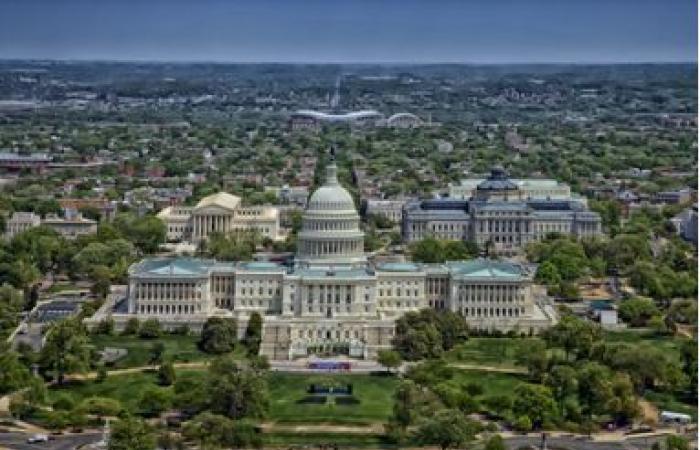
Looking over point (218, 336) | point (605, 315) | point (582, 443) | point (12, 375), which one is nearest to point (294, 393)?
point (218, 336)

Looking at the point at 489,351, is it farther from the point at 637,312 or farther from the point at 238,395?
the point at 238,395

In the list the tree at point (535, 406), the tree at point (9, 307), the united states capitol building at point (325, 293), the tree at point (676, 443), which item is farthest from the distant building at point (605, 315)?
the tree at point (9, 307)

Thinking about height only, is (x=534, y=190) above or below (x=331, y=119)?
above

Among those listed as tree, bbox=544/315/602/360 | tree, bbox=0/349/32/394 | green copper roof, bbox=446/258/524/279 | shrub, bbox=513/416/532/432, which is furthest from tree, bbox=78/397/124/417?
green copper roof, bbox=446/258/524/279

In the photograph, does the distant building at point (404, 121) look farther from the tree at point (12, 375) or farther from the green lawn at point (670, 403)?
the tree at point (12, 375)

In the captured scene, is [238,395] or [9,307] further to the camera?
[9,307]
